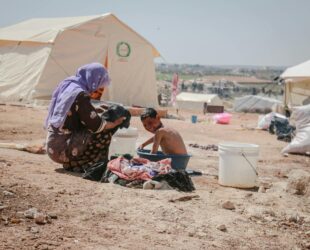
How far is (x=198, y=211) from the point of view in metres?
3.72

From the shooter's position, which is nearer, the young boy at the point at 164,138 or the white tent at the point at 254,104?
the young boy at the point at 164,138

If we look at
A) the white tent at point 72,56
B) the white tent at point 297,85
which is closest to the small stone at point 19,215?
the white tent at point 72,56

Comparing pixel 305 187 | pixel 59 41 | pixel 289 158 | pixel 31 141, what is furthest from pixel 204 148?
pixel 59 41

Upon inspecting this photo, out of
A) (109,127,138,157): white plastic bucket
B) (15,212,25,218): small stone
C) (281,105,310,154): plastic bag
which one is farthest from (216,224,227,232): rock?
(281,105,310,154): plastic bag

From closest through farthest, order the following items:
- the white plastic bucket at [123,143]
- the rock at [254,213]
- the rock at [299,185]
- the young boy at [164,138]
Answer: the rock at [254,213], the rock at [299,185], the young boy at [164,138], the white plastic bucket at [123,143]

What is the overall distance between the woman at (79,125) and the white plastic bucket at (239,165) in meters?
1.11

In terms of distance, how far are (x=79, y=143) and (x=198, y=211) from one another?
56.1 inches

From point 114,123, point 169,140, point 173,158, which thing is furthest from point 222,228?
point 169,140

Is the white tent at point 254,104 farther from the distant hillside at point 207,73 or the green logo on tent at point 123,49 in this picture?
the distant hillside at point 207,73

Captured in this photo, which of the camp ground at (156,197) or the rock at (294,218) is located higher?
the camp ground at (156,197)

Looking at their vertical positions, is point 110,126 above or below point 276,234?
above

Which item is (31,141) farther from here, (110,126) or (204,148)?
(110,126)

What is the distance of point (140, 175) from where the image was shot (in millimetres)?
4352

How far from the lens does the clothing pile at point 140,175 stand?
4301 mm
